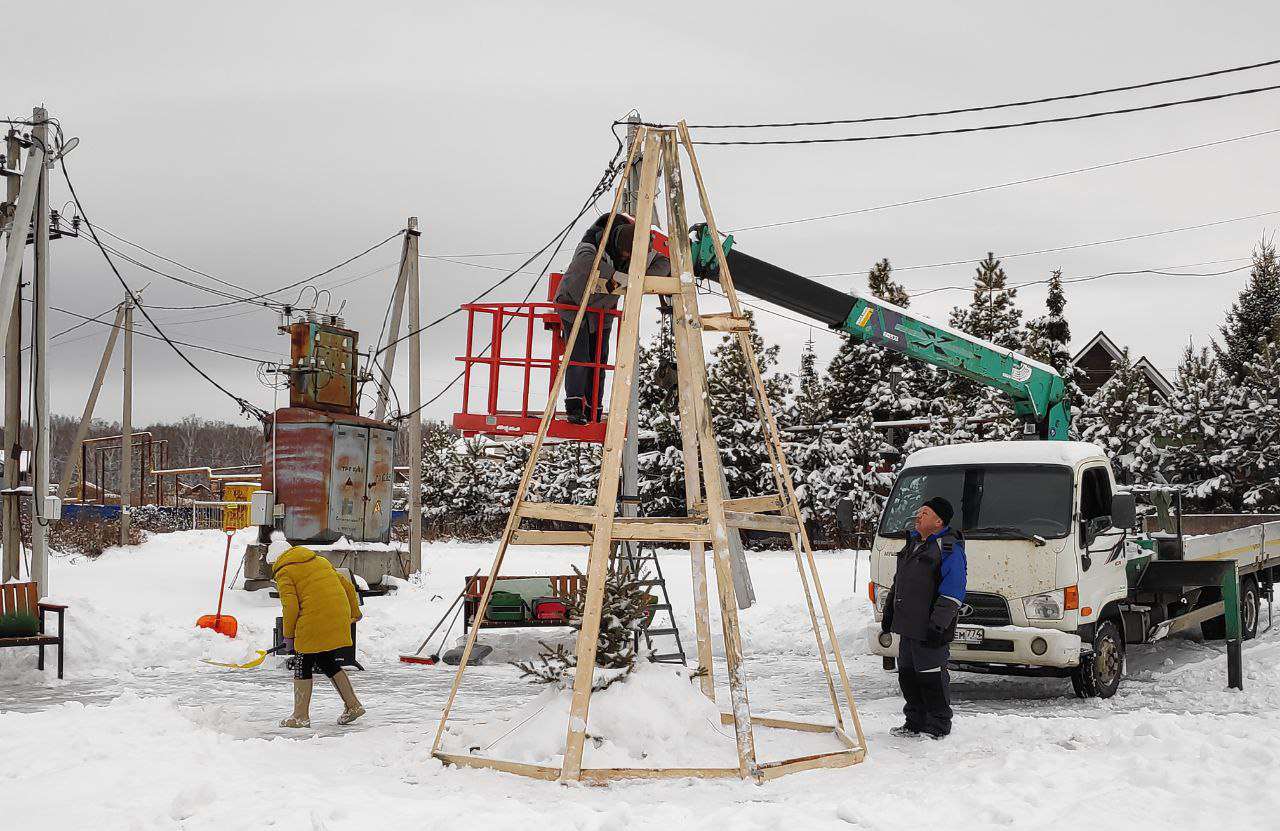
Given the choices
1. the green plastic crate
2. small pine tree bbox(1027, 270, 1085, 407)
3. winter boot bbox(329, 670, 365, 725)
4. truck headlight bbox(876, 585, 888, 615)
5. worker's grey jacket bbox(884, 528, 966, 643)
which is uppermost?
small pine tree bbox(1027, 270, 1085, 407)

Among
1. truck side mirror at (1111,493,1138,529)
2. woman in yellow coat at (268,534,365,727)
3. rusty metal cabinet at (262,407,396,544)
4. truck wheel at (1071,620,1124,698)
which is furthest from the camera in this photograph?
rusty metal cabinet at (262,407,396,544)

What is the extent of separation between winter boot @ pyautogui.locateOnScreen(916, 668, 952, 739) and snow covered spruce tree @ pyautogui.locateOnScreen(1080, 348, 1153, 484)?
2295cm

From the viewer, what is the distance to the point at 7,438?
579 inches

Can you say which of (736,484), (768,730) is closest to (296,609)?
(768,730)

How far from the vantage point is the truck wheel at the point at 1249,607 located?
13875mm

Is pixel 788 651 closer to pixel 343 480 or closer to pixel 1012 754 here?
pixel 1012 754

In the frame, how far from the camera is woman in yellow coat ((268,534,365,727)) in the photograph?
909cm

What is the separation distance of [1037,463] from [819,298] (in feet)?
9.75

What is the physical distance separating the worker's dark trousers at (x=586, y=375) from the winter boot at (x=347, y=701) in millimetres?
2961

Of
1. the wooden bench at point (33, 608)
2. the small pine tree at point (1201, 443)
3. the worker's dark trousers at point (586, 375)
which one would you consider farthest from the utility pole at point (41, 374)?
the small pine tree at point (1201, 443)

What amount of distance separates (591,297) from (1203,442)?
2539 centimetres

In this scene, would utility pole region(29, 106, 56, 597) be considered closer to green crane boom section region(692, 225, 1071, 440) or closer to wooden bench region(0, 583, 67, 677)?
wooden bench region(0, 583, 67, 677)

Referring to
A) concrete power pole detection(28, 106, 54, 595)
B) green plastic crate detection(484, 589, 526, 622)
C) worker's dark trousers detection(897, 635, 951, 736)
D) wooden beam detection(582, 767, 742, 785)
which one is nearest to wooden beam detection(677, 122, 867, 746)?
worker's dark trousers detection(897, 635, 951, 736)

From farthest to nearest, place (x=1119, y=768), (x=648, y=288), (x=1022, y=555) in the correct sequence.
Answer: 1. (x=1022, y=555)
2. (x=648, y=288)
3. (x=1119, y=768)
